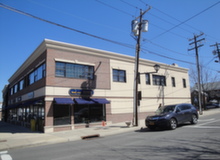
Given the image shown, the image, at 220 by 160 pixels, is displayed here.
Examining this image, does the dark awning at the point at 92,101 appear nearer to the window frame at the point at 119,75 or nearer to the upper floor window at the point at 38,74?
the window frame at the point at 119,75

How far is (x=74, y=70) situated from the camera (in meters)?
16.5

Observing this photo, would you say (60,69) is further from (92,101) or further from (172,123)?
(172,123)

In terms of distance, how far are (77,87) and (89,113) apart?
273 centimetres

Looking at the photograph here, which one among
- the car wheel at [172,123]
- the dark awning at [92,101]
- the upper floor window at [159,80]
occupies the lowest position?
the car wheel at [172,123]

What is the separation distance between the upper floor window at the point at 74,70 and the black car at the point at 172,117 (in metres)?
7.52

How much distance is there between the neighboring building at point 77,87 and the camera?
14.9 metres

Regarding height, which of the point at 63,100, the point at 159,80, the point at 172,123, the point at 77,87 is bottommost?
the point at 172,123

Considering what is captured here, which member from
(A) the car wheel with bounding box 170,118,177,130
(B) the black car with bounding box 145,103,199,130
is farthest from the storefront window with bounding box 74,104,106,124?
(A) the car wheel with bounding box 170,118,177,130

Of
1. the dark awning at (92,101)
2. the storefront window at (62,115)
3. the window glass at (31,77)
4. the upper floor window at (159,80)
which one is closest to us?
the storefront window at (62,115)

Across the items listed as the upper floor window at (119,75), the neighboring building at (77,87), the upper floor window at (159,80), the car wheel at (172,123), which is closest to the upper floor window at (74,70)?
the neighboring building at (77,87)

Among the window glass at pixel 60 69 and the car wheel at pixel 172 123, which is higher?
the window glass at pixel 60 69

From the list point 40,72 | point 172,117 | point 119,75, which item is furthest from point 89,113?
point 172,117

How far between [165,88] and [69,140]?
57.0ft

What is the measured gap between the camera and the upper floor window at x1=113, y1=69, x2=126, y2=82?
1942 centimetres
